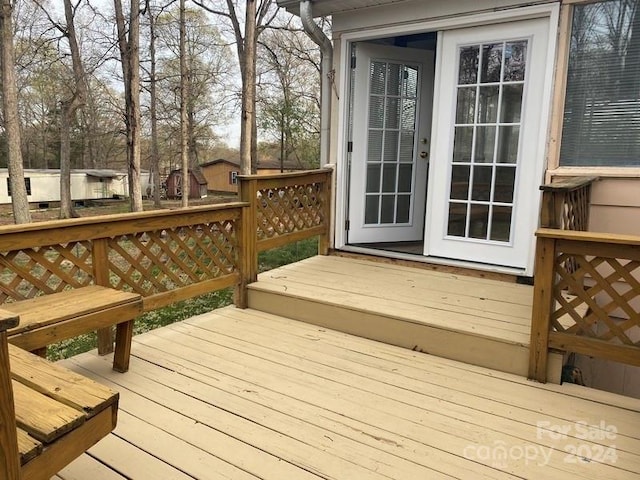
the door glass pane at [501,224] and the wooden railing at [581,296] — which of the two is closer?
the wooden railing at [581,296]

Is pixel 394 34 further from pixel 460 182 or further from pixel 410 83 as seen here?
pixel 460 182

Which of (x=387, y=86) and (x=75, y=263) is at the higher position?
(x=387, y=86)

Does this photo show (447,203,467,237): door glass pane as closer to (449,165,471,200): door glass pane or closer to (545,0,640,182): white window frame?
(449,165,471,200): door glass pane

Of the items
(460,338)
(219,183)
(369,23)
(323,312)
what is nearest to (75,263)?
(323,312)

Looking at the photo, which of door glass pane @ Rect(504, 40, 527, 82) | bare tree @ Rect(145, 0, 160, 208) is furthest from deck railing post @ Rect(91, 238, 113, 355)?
bare tree @ Rect(145, 0, 160, 208)

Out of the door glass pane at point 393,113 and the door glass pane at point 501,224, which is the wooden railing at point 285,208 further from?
the door glass pane at point 501,224

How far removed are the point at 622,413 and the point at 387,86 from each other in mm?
3356

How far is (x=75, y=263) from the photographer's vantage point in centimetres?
260

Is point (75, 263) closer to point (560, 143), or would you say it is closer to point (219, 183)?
point (560, 143)

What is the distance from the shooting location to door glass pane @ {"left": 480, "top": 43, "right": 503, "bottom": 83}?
363cm

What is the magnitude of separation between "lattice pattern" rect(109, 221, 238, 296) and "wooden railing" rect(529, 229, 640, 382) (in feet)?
7.06

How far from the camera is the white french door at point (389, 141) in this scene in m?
4.45

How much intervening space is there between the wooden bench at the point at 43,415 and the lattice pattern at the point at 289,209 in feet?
8.08

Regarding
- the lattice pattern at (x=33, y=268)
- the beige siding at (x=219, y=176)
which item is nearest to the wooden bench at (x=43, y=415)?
the lattice pattern at (x=33, y=268)
